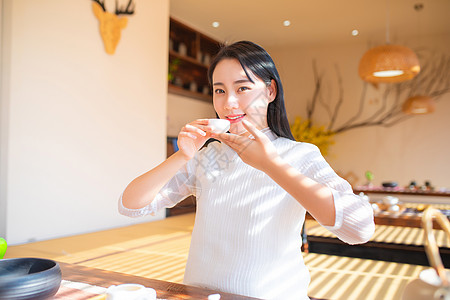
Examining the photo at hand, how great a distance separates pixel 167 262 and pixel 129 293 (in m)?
2.19

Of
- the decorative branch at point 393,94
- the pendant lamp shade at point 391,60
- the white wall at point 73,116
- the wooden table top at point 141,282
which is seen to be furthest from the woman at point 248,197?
the decorative branch at point 393,94

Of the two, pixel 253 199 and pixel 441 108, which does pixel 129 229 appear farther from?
pixel 441 108

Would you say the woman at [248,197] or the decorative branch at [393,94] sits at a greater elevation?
the decorative branch at [393,94]

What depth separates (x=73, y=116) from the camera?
12.1ft

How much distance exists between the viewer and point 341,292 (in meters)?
2.14

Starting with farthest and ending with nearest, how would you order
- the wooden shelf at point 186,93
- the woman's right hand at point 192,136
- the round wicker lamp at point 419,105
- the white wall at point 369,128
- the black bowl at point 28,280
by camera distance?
the white wall at point 369,128
the wooden shelf at point 186,93
the round wicker lamp at point 419,105
the woman's right hand at point 192,136
the black bowl at point 28,280

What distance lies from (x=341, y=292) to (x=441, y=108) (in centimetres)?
544

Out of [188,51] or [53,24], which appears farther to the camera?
[188,51]

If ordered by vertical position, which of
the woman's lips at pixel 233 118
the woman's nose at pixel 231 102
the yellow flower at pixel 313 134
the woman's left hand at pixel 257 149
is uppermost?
the yellow flower at pixel 313 134

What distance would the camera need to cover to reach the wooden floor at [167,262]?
2.21 meters

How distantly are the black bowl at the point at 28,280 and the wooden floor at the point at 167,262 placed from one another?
165 cm

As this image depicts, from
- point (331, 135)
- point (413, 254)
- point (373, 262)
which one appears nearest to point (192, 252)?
point (373, 262)

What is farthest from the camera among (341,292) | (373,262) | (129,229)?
(129,229)

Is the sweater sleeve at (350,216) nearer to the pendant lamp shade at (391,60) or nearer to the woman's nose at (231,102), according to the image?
the woman's nose at (231,102)
